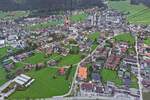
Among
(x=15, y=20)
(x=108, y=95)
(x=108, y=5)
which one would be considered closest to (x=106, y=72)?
(x=108, y=95)

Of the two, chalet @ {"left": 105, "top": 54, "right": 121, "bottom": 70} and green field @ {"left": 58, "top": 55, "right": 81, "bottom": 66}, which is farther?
green field @ {"left": 58, "top": 55, "right": 81, "bottom": 66}

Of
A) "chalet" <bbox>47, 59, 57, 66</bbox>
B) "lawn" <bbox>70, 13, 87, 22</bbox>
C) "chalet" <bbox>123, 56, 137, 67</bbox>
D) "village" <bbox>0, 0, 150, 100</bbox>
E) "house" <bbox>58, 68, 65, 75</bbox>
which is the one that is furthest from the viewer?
"lawn" <bbox>70, 13, 87, 22</bbox>

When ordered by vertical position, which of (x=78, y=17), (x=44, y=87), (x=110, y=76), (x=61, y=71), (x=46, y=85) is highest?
(x=78, y=17)

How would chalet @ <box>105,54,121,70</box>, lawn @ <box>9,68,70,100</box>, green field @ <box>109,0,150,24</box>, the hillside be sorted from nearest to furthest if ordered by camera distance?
1. lawn @ <box>9,68,70,100</box>
2. chalet @ <box>105,54,121,70</box>
3. green field @ <box>109,0,150,24</box>
4. the hillside

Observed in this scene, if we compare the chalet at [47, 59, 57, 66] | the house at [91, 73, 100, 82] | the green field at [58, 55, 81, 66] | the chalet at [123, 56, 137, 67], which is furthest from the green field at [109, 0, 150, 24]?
the house at [91, 73, 100, 82]

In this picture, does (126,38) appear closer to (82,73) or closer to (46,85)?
(82,73)

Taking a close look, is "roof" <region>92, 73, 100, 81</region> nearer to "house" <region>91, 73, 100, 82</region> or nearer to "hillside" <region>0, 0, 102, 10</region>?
"house" <region>91, 73, 100, 82</region>

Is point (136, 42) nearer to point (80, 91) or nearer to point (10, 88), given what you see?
point (80, 91)

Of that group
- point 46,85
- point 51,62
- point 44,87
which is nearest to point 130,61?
point 51,62
